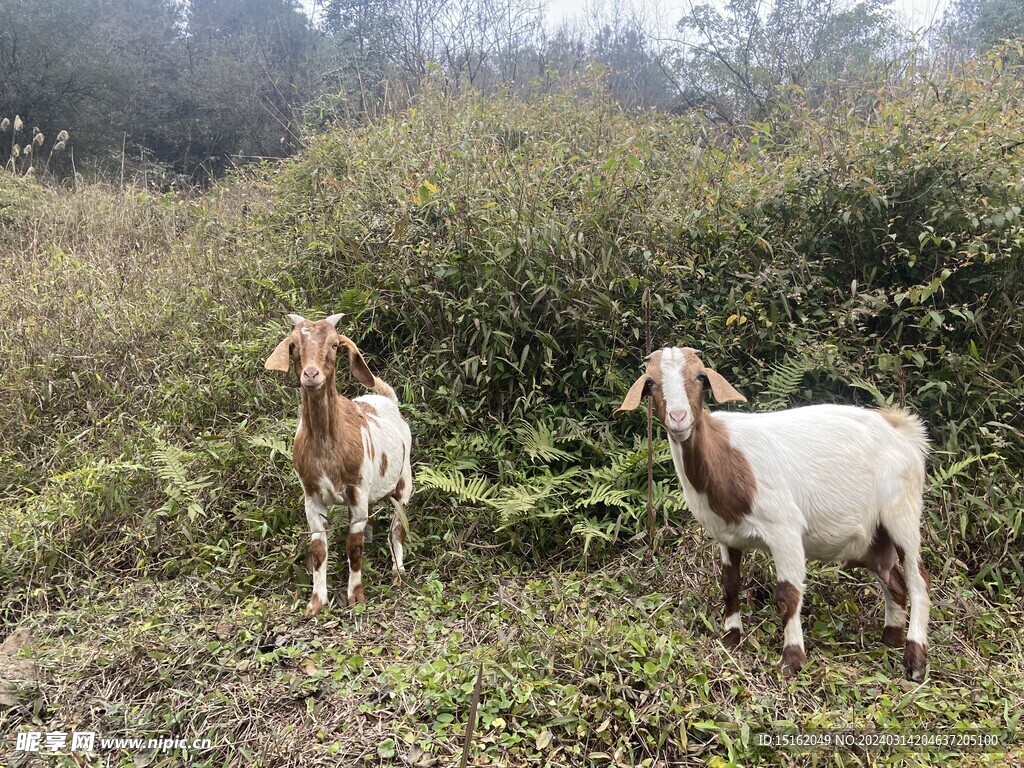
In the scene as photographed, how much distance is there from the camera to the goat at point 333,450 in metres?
3.50

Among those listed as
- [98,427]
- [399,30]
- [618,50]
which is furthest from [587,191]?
[618,50]

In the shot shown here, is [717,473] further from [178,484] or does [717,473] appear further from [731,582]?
[178,484]

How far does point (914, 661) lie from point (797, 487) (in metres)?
0.94

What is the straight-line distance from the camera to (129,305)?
21.4 feet

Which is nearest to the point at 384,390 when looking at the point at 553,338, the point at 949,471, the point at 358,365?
the point at 358,365

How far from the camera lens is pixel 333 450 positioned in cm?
367

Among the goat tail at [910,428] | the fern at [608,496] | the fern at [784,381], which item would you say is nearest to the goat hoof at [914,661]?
the goat tail at [910,428]

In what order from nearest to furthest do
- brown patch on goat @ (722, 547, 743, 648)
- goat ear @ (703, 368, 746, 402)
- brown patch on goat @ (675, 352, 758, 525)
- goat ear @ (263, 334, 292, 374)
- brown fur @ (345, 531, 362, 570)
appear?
goat ear @ (703, 368, 746, 402) → brown patch on goat @ (675, 352, 758, 525) → brown patch on goat @ (722, 547, 743, 648) → goat ear @ (263, 334, 292, 374) → brown fur @ (345, 531, 362, 570)

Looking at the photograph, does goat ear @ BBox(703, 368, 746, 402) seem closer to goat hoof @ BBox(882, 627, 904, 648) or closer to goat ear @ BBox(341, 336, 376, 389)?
goat hoof @ BBox(882, 627, 904, 648)

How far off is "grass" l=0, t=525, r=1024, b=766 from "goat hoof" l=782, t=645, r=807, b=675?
0.13 feet

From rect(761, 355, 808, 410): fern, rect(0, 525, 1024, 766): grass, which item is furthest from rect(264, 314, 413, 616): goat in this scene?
rect(761, 355, 808, 410): fern

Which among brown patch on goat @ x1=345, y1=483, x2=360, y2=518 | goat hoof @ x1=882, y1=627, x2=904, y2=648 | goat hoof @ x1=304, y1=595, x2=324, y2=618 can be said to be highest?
brown patch on goat @ x1=345, y1=483, x2=360, y2=518

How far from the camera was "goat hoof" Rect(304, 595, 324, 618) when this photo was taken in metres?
3.70

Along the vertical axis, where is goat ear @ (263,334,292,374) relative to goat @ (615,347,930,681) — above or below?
above
